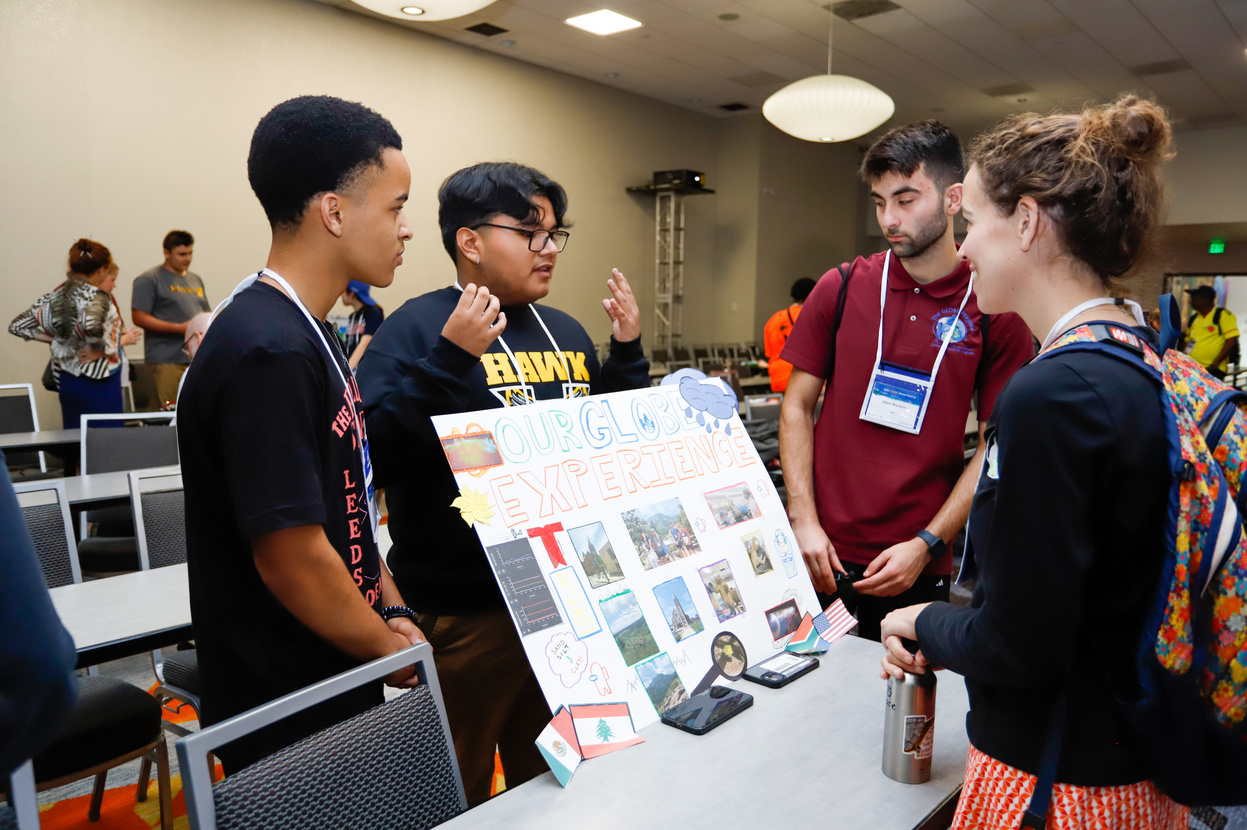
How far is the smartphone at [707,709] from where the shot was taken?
1.23 meters

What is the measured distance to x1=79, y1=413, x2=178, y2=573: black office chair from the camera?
10.5ft

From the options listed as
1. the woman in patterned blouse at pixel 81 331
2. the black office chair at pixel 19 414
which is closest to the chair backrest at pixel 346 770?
the black office chair at pixel 19 414

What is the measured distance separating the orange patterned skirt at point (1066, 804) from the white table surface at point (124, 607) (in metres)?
1.44

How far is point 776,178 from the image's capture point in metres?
11.8

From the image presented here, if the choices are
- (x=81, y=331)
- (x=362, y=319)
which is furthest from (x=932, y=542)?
(x=81, y=331)

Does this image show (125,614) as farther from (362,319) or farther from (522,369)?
(362,319)

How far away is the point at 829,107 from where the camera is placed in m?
6.99

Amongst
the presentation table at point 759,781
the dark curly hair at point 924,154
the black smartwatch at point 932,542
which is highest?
the dark curly hair at point 924,154

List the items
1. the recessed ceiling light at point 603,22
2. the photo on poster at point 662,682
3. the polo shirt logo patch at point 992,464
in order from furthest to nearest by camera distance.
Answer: the recessed ceiling light at point 603,22, the photo on poster at point 662,682, the polo shirt logo patch at point 992,464

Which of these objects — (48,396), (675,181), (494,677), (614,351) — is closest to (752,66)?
(675,181)

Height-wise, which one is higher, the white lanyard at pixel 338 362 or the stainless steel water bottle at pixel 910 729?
the white lanyard at pixel 338 362

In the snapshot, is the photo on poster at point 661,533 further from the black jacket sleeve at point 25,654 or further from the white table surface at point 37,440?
the white table surface at point 37,440

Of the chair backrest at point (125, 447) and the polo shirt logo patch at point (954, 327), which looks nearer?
the polo shirt logo patch at point (954, 327)

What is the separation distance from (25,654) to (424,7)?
16.4 feet
